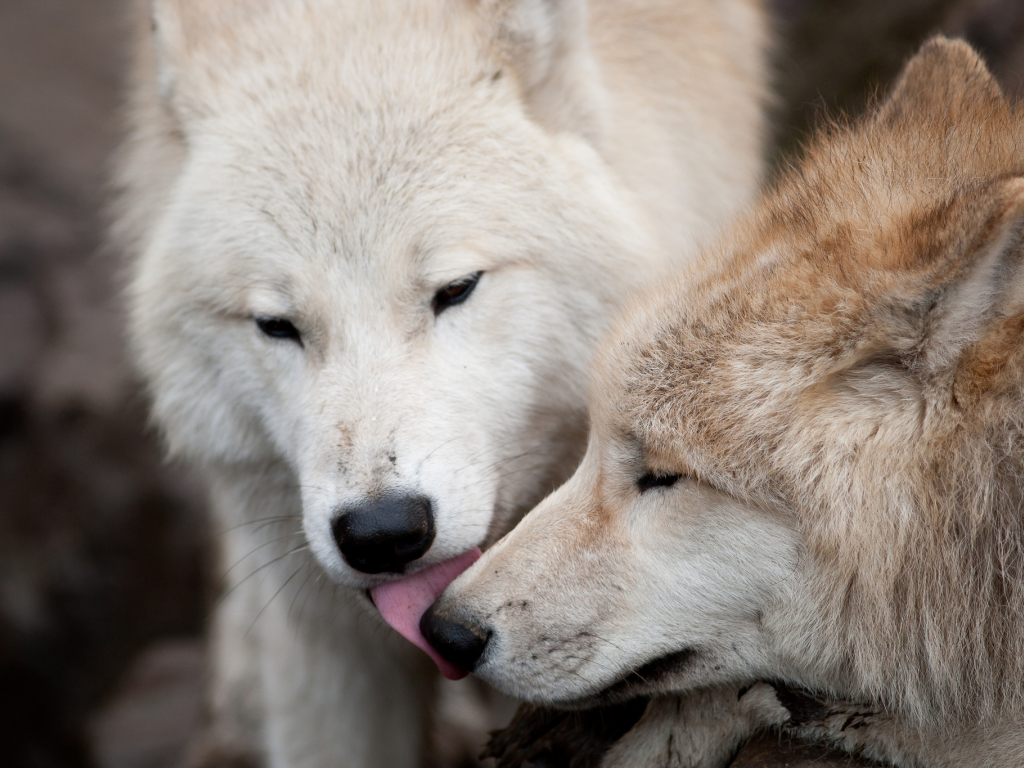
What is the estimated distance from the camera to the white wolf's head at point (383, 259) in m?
2.74

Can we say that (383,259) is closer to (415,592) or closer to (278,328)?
(278,328)

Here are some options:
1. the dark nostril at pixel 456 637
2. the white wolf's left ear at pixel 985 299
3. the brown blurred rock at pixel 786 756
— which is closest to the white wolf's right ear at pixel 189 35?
the dark nostril at pixel 456 637

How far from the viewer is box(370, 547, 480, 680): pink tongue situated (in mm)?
2730

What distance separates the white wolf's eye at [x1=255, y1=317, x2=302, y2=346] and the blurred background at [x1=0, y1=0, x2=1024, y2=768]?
3.29 m

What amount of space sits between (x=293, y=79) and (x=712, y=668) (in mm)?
2082

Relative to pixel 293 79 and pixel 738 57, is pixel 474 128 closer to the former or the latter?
pixel 293 79

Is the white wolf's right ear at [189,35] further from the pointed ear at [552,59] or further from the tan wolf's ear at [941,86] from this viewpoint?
the tan wolf's ear at [941,86]

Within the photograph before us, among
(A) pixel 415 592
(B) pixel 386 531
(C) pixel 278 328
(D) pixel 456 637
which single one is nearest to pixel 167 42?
(C) pixel 278 328

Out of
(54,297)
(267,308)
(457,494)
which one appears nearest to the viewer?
(457,494)

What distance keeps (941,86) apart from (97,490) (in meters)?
5.53

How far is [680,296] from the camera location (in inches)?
96.0

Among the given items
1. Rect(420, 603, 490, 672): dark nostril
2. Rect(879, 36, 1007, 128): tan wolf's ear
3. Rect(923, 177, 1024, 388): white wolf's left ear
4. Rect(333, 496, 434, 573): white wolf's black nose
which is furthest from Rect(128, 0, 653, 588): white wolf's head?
Rect(923, 177, 1024, 388): white wolf's left ear

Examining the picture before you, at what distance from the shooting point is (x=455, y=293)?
296 centimetres

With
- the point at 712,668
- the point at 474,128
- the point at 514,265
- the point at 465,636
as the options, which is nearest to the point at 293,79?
the point at 474,128
